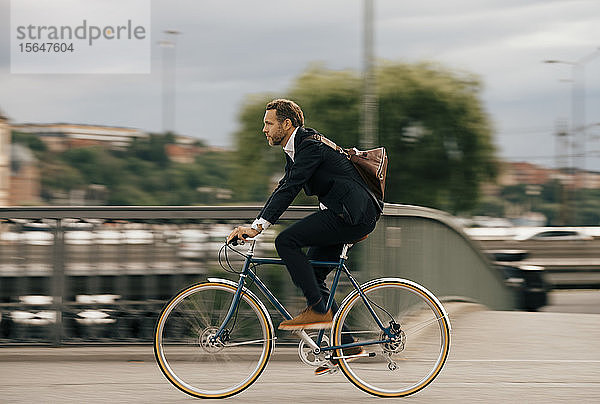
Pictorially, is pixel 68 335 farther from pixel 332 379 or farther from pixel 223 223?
pixel 332 379

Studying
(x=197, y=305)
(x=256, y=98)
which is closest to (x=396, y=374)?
(x=197, y=305)

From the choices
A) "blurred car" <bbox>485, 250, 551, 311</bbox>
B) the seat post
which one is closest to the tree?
"blurred car" <bbox>485, 250, 551, 311</bbox>

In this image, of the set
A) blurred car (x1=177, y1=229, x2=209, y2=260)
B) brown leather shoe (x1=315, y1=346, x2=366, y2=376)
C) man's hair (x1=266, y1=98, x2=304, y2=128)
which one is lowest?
brown leather shoe (x1=315, y1=346, x2=366, y2=376)

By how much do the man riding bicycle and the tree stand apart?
33383 millimetres

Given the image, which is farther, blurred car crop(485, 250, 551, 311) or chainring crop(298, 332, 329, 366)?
blurred car crop(485, 250, 551, 311)

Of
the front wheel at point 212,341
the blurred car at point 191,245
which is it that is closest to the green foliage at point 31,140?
the blurred car at point 191,245

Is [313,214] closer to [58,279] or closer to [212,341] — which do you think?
[212,341]

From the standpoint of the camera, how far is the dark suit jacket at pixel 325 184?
479 cm

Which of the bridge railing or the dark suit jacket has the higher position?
the dark suit jacket

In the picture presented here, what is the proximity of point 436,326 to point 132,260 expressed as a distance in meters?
2.61

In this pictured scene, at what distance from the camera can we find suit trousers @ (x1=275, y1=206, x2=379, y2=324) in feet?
15.9

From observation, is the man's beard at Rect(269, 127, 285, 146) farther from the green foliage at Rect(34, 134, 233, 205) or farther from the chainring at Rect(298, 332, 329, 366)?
the green foliage at Rect(34, 134, 233, 205)

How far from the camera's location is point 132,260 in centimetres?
661

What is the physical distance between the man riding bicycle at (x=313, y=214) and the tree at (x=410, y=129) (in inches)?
1314
